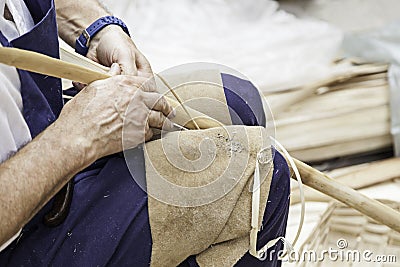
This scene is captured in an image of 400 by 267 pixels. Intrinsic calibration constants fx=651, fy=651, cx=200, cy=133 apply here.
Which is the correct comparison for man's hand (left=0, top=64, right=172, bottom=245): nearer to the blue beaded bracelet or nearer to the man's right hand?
the man's right hand

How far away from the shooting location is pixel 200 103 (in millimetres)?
979

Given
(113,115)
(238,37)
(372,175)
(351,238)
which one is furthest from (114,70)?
(238,37)

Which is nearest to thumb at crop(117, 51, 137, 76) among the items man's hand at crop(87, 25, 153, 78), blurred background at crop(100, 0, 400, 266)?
man's hand at crop(87, 25, 153, 78)

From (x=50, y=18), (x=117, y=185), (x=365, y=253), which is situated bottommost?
(x=365, y=253)

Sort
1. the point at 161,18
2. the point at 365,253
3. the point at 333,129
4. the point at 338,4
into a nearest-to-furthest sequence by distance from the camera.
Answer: the point at 365,253
the point at 333,129
the point at 161,18
the point at 338,4

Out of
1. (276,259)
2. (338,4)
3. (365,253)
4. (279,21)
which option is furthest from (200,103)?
(338,4)

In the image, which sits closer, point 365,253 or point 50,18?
point 50,18

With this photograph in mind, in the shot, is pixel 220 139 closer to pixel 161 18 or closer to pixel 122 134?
pixel 122 134

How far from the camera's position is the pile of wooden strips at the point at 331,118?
1793 mm

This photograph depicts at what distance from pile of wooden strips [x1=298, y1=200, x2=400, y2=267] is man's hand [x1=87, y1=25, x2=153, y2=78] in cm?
60

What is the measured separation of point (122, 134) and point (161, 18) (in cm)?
139

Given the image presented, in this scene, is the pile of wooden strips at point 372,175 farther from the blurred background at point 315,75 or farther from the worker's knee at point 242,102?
the worker's knee at point 242,102

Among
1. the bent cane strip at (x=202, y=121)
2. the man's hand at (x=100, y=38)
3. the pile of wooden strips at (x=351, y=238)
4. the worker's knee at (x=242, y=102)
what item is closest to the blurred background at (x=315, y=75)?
the pile of wooden strips at (x=351, y=238)

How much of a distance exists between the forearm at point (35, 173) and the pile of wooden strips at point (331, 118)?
3.36 ft
